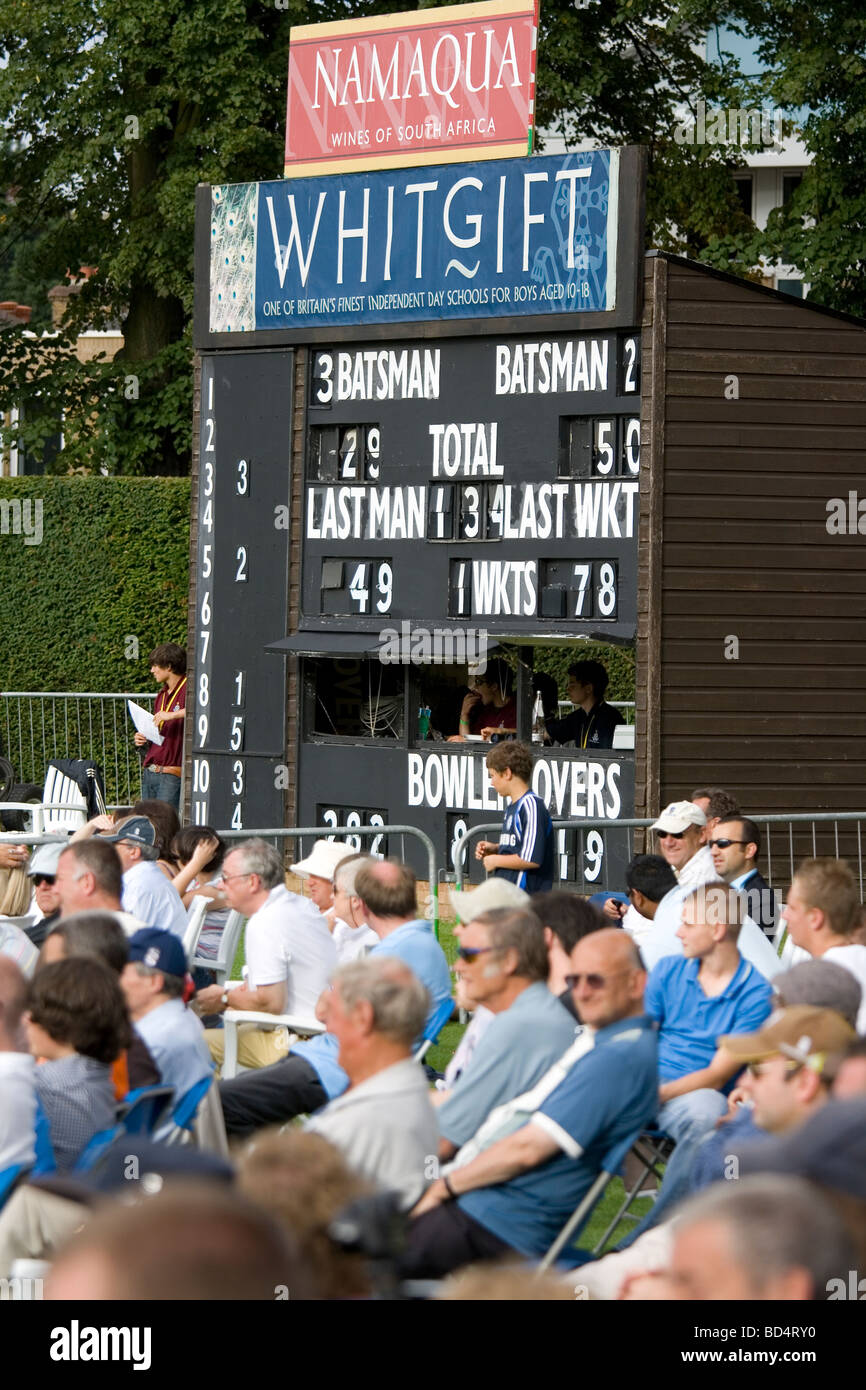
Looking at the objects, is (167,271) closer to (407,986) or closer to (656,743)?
(656,743)

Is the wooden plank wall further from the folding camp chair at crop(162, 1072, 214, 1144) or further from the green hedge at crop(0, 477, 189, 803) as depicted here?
the green hedge at crop(0, 477, 189, 803)

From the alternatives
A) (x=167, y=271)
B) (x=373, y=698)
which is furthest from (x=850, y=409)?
(x=167, y=271)

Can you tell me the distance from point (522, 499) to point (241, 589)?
2593mm

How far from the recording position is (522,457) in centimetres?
1300

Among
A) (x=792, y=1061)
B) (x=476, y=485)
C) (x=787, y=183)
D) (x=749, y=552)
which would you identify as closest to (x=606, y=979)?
(x=792, y=1061)

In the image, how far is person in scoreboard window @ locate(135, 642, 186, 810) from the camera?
15.3 m

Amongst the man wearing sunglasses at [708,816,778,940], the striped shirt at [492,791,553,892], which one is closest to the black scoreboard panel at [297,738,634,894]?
the striped shirt at [492,791,553,892]

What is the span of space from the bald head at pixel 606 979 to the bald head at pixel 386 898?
177 centimetres

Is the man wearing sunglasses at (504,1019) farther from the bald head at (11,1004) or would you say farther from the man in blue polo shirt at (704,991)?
the bald head at (11,1004)

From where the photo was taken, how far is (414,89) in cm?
1374

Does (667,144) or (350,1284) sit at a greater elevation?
(667,144)

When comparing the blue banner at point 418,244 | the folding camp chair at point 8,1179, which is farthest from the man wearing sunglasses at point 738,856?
the blue banner at point 418,244

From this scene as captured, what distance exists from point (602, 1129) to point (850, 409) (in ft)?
28.0

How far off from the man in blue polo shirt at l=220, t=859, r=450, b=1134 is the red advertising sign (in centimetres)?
711
